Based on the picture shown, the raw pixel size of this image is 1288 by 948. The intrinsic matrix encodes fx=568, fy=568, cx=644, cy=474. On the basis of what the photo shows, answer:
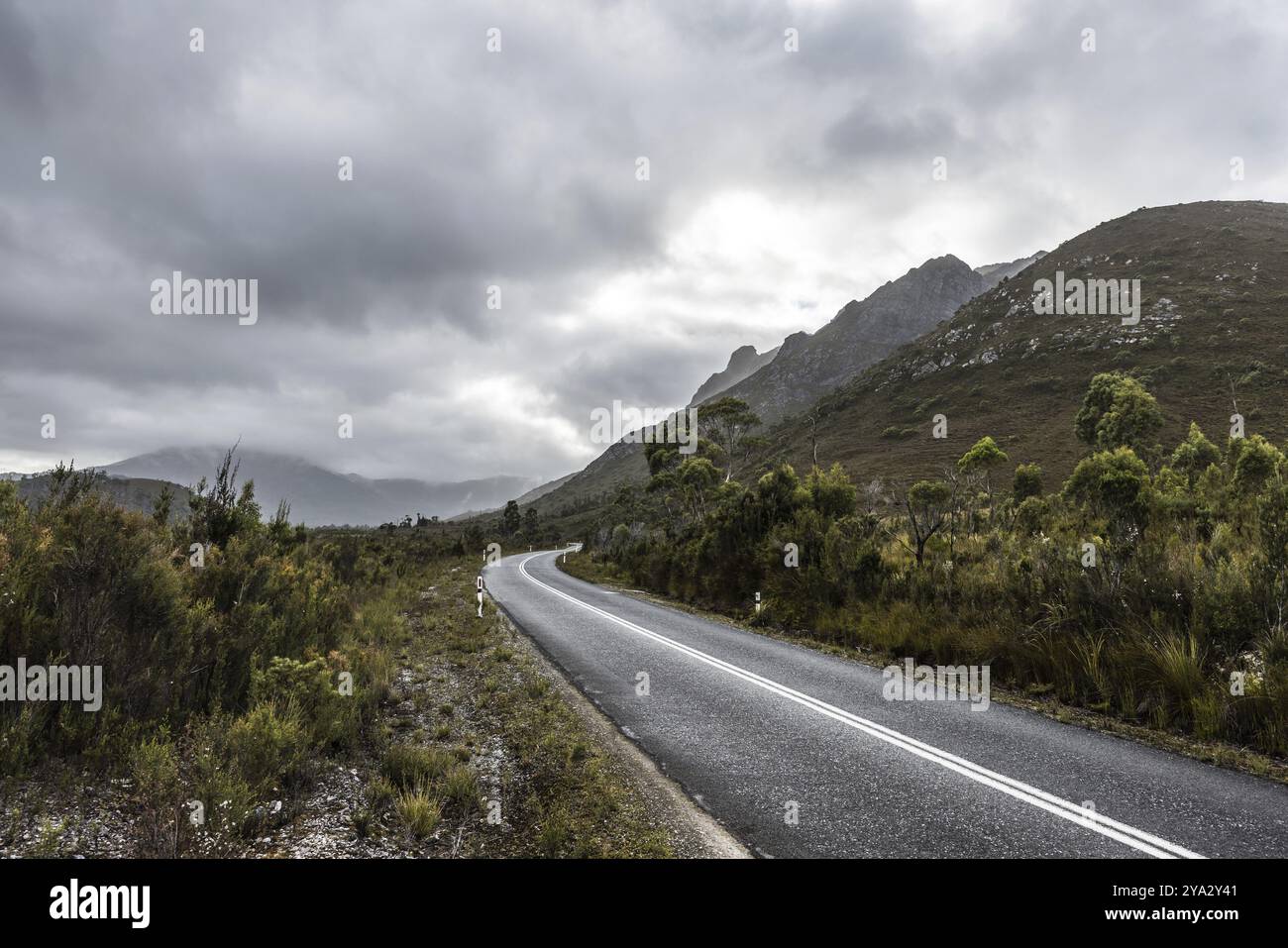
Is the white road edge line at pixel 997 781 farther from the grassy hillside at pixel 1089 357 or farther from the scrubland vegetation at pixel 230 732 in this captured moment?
the grassy hillside at pixel 1089 357

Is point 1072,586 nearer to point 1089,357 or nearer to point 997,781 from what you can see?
point 997,781

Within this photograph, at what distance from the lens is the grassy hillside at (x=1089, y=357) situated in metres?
50.9

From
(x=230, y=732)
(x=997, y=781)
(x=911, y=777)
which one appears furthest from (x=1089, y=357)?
(x=230, y=732)

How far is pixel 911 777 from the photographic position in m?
5.03

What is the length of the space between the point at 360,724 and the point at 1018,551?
468 inches

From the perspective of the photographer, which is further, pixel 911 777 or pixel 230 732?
pixel 911 777

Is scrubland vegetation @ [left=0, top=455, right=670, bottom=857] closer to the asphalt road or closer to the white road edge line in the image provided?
the asphalt road

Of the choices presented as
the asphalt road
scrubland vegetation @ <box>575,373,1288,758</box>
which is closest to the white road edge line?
the asphalt road

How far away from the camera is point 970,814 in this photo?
429cm

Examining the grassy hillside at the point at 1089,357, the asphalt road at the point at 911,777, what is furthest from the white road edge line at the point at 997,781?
the grassy hillside at the point at 1089,357

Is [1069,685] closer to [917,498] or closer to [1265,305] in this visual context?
[917,498]

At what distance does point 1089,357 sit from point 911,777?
266 feet

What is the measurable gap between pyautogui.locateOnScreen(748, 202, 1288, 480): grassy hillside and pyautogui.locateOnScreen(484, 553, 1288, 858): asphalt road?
45.6 metres
